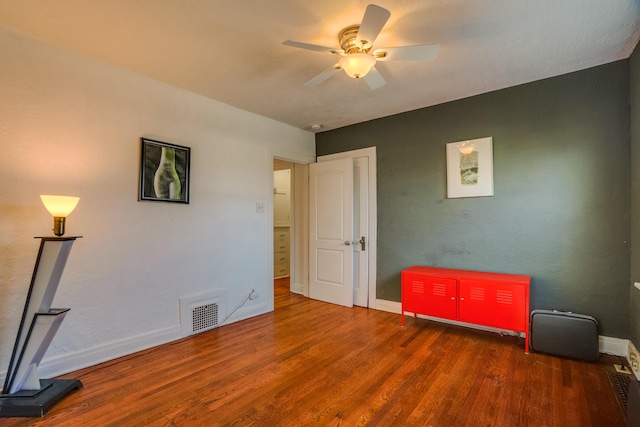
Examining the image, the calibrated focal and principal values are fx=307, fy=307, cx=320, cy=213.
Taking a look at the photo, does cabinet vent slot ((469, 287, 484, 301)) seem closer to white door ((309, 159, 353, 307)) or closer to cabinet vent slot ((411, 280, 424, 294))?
cabinet vent slot ((411, 280, 424, 294))

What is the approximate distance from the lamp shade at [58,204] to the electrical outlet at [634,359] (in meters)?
4.00

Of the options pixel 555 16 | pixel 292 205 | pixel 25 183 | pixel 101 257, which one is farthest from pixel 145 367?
pixel 555 16

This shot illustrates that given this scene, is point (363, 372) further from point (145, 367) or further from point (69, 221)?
point (69, 221)

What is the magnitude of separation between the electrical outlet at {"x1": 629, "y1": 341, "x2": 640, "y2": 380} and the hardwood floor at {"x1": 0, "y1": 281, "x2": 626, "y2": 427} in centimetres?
12

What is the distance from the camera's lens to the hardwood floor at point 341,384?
1.78 meters

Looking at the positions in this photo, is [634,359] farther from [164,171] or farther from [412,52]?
[164,171]

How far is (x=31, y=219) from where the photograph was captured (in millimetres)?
2160

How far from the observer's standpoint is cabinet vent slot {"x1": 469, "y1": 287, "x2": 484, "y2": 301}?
2811mm

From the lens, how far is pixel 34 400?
1.84 m

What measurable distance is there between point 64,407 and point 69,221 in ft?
4.10

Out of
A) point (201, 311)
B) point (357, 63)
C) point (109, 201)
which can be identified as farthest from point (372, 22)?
point (201, 311)

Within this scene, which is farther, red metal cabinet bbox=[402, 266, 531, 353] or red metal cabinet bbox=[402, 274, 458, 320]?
red metal cabinet bbox=[402, 274, 458, 320]

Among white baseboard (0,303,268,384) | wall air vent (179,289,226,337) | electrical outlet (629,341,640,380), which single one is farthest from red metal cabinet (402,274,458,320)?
white baseboard (0,303,268,384)

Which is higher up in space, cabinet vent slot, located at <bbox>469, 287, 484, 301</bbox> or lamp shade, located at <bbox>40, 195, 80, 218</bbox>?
lamp shade, located at <bbox>40, 195, 80, 218</bbox>
